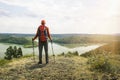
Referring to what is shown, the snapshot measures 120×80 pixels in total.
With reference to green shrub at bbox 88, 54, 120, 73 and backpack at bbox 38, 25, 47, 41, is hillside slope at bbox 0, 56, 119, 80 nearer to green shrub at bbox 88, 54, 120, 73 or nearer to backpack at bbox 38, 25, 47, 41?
green shrub at bbox 88, 54, 120, 73

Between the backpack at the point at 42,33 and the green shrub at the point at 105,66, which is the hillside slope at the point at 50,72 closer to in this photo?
the green shrub at the point at 105,66

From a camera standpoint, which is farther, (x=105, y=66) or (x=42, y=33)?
(x=42, y=33)

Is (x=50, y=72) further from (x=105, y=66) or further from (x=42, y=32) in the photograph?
(x=105, y=66)

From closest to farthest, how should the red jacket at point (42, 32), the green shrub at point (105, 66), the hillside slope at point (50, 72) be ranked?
the hillside slope at point (50, 72) < the green shrub at point (105, 66) < the red jacket at point (42, 32)

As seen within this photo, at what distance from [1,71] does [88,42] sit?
16327 centimetres

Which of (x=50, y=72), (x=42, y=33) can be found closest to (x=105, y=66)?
(x=50, y=72)

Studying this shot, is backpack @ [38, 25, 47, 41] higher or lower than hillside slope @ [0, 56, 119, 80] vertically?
higher

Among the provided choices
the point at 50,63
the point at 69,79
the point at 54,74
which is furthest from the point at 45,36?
the point at 69,79

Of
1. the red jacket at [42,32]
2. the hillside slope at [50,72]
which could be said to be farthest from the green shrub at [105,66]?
the red jacket at [42,32]

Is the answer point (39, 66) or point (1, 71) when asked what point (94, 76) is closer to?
point (39, 66)

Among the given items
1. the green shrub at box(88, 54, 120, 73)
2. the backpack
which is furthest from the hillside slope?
the backpack

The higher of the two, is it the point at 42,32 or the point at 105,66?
the point at 42,32

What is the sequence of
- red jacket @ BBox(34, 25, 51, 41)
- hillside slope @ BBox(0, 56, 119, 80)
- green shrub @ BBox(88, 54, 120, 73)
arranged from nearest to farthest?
hillside slope @ BBox(0, 56, 119, 80), green shrub @ BBox(88, 54, 120, 73), red jacket @ BBox(34, 25, 51, 41)

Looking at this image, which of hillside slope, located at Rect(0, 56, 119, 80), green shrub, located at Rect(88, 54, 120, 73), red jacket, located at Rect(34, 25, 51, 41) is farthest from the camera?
red jacket, located at Rect(34, 25, 51, 41)
